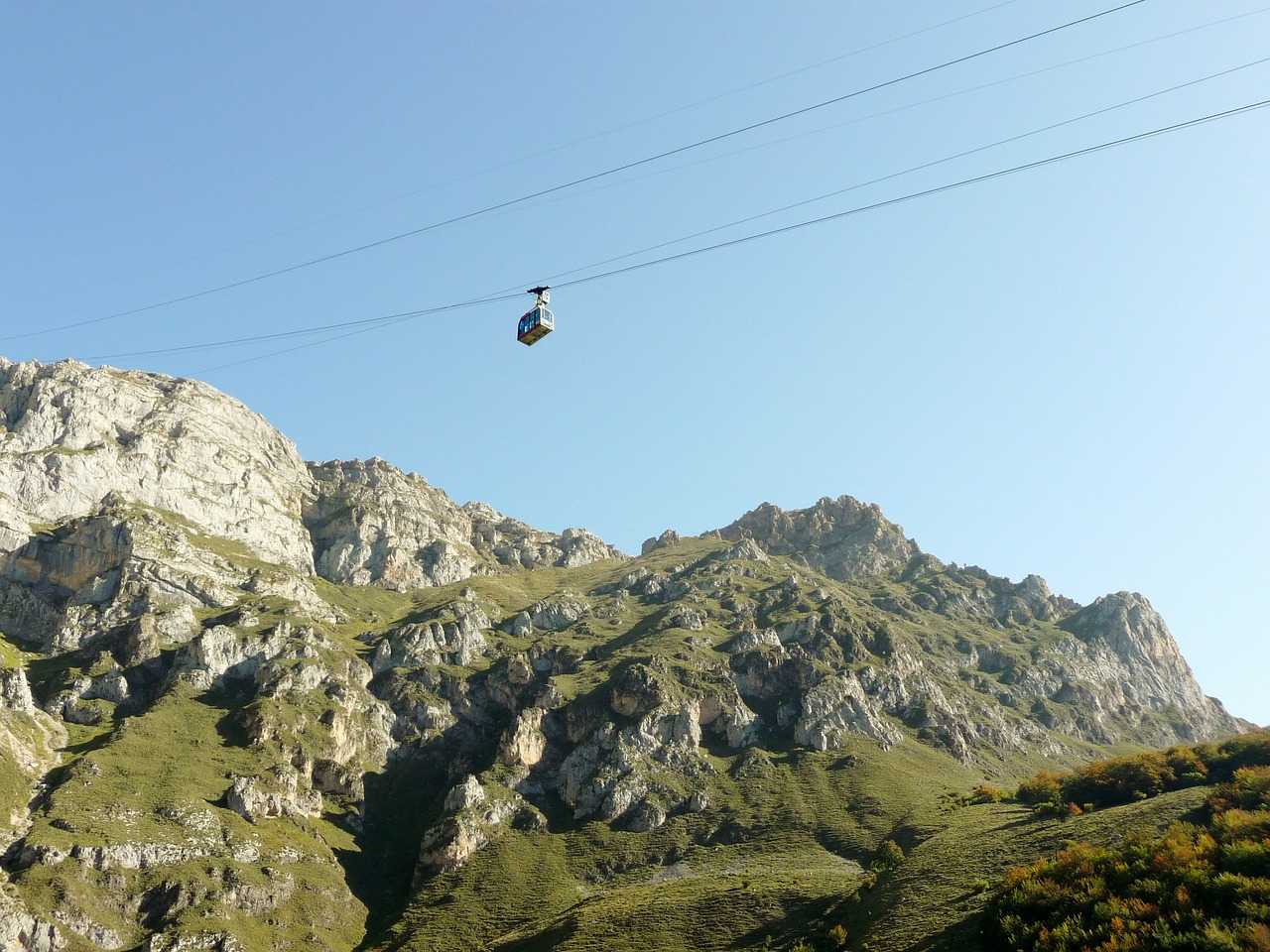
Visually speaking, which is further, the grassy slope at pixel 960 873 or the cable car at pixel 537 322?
the grassy slope at pixel 960 873

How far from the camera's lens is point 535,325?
5097 cm

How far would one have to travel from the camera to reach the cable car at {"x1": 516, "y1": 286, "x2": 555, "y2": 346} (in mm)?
51094

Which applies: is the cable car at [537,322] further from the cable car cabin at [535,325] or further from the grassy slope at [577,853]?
the grassy slope at [577,853]

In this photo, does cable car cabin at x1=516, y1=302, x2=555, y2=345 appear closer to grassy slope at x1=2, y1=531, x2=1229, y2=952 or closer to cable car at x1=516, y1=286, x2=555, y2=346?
cable car at x1=516, y1=286, x2=555, y2=346

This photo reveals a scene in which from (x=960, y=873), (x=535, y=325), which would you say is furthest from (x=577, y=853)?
(x=535, y=325)

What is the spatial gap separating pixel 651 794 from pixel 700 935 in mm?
64617

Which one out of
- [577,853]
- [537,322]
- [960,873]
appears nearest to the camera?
[537,322]

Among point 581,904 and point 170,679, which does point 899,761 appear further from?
point 170,679

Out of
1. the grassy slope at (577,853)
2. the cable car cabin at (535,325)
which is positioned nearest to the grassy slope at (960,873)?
the grassy slope at (577,853)

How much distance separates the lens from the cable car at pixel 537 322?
51.1 meters

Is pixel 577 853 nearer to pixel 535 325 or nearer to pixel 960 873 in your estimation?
pixel 960 873

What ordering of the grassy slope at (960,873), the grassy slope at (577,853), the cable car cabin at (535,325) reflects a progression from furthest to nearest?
the grassy slope at (577,853) < the grassy slope at (960,873) < the cable car cabin at (535,325)

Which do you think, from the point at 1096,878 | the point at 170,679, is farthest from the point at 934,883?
the point at 170,679

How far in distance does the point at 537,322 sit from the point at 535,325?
20cm
